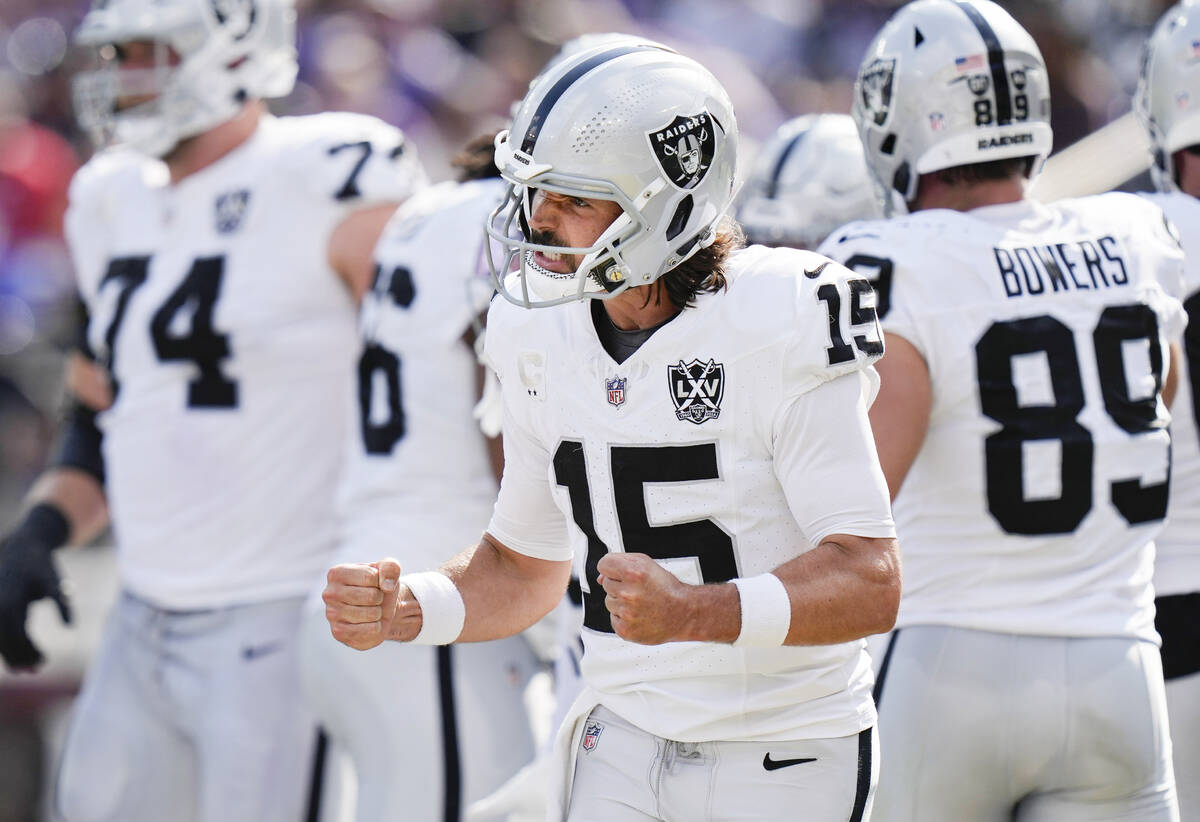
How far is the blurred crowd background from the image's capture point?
25.3 feet

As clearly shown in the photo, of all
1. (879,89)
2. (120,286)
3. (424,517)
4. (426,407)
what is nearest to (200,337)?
(120,286)

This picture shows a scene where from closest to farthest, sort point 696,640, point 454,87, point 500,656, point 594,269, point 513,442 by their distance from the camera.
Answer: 1. point 696,640
2. point 594,269
3. point 513,442
4. point 500,656
5. point 454,87

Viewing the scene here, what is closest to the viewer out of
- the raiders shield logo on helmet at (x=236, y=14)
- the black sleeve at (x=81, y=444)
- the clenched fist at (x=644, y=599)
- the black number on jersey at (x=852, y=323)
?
the clenched fist at (x=644, y=599)

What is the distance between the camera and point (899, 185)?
3062 mm

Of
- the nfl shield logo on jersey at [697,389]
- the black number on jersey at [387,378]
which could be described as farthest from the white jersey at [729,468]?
the black number on jersey at [387,378]

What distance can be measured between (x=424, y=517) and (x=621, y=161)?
141cm

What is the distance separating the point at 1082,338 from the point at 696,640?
3.45ft

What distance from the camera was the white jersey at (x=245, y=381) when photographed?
391 centimetres

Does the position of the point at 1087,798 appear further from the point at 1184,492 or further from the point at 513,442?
the point at 513,442

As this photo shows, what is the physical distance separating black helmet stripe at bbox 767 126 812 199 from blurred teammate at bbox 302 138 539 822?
79cm

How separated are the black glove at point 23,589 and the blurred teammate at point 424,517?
0.92 m

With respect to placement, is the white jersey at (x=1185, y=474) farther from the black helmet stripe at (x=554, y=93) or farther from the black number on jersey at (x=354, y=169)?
the black number on jersey at (x=354, y=169)

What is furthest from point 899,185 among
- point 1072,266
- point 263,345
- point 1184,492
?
point 263,345

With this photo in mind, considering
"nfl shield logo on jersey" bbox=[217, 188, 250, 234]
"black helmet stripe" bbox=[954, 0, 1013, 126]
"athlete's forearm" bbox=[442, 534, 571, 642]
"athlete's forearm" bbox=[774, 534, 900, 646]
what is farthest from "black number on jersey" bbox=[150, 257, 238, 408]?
"athlete's forearm" bbox=[774, 534, 900, 646]
